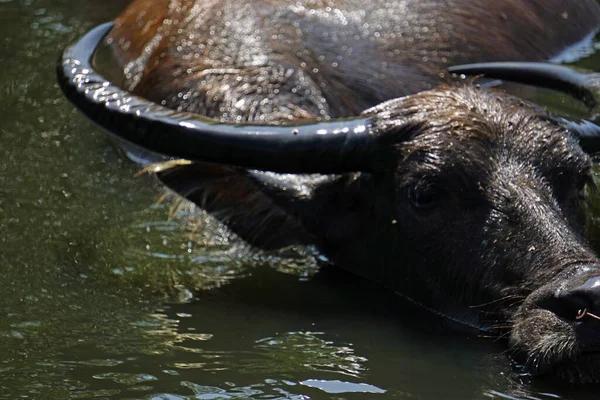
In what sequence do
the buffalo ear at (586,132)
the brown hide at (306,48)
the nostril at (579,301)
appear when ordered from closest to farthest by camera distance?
the nostril at (579,301), the buffalo ear at (586,132), the brown hide at (306,48)

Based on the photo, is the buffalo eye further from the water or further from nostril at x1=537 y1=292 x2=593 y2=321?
nostril at x1=537 y1=292 x2=593 y2=321

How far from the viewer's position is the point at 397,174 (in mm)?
5746

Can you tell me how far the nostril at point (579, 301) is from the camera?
4625mm

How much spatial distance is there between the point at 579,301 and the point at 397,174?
1299 millimetres

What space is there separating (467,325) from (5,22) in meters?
5.77

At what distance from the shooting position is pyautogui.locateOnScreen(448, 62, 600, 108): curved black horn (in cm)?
644

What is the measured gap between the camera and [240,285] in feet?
20.0

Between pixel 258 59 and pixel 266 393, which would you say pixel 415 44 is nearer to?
pixel 258 59

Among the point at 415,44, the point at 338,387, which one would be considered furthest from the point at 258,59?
the point at 338,387

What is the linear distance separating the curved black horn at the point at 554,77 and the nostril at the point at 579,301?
1.80 meters

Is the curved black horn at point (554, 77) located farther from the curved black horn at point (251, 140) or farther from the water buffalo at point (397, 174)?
the curved black horn at point (251, 140)

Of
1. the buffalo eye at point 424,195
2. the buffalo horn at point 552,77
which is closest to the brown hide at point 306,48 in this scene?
the buffalo horn at point 552,77

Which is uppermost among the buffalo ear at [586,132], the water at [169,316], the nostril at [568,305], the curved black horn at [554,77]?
the curved black horn at [554,77]

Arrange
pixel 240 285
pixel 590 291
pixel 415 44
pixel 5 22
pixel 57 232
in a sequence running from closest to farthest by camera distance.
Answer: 1. pixel 590 291
2. pixel 240 285
3. pixel 57 232
4. pixel 415 44
5. pixel 5 22
